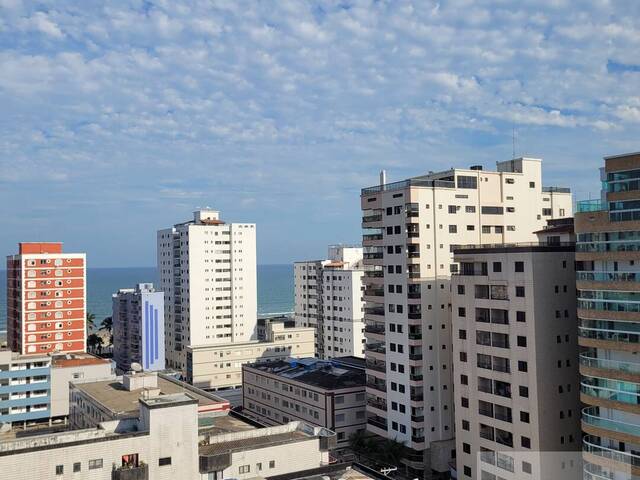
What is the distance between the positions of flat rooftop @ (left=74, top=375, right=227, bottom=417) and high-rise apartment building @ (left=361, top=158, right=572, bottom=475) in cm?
1879

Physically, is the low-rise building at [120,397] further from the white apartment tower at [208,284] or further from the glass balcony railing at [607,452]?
the white apartment tower at [208,284]

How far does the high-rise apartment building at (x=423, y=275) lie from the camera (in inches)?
2368

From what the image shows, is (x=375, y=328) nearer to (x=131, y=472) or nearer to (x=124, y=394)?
(x=124, y=394)

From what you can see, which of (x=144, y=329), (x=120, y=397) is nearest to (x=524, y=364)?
(x=120, y=397)

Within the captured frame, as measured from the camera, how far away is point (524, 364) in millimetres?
48688

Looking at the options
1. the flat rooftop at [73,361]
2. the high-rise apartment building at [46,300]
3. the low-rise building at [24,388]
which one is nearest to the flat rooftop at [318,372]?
the flat rooftop at [73,361]

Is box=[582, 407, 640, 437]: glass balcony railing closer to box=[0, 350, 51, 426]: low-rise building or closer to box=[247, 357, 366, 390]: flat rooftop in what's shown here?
box=[247, 357, 366, 390]: flat rooftop

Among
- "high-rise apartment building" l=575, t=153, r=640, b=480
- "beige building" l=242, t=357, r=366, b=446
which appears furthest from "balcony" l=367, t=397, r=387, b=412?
"high-rise apartment building" l=575, t=153, r=640, b=480

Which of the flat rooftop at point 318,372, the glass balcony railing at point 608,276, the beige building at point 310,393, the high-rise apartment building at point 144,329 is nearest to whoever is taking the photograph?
the glass balcony railing at point 608,276

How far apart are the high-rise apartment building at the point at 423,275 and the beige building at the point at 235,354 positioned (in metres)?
33.4

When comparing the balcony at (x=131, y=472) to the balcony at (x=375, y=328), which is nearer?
the balcony at (x=131, y=472)

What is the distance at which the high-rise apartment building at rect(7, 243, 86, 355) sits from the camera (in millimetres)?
93000

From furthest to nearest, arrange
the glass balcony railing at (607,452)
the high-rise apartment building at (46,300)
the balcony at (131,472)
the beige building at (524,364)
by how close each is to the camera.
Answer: the high-rise apartment building at (46,300) < the beige building at (524,364) < the glass balcony railing at (607,452) < the balcony at (131,472)

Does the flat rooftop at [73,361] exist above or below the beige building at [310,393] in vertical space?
above
